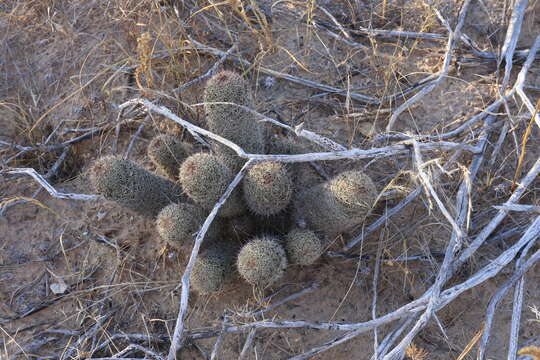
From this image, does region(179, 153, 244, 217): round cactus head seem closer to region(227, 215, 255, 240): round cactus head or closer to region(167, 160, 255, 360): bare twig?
region(167, 160, 255, 360): bare twig

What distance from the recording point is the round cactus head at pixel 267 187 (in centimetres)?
210

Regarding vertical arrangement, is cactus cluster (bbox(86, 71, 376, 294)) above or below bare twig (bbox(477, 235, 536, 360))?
above

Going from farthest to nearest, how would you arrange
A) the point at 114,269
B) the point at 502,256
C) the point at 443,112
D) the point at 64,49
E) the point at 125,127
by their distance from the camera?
1. the point at 64,49
2. the point at 125,127
3. the point at 443,112
4. the point at 114,269
5. the point at 502,256

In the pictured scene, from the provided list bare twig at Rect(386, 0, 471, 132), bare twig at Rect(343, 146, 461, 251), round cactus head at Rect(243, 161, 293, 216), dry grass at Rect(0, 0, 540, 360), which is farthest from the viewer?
bare twig at Rect(386, 0, 471, 132)

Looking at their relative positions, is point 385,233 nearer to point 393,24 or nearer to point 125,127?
point 393,24

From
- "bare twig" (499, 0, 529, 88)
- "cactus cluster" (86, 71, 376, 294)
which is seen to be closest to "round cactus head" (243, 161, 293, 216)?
"cactus cluster" (86, 71, 376, 294)

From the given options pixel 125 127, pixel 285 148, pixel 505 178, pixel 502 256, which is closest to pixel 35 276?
pixel 125 127

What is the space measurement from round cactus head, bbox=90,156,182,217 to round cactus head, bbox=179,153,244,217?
253 millimetres

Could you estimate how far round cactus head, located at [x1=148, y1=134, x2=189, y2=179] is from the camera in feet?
7.93

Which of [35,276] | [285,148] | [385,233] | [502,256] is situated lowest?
[35,276]

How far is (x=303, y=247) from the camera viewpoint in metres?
2.13

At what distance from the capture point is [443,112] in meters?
2.87

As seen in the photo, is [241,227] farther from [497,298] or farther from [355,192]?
[497,298]

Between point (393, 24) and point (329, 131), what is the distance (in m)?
0.96
